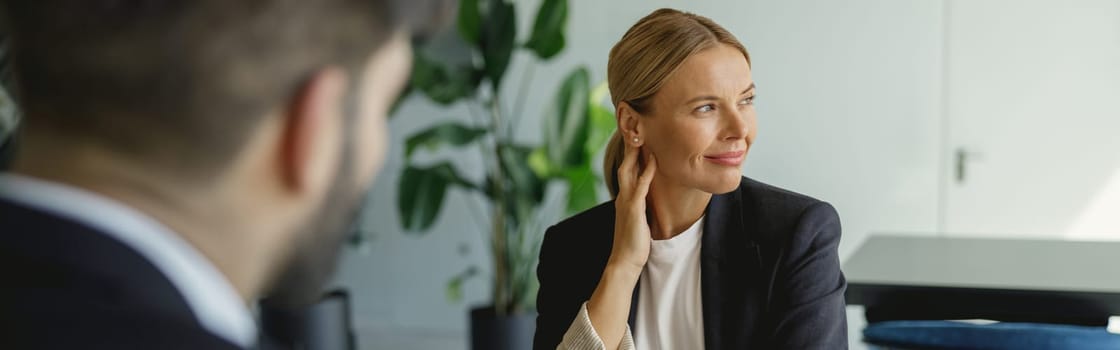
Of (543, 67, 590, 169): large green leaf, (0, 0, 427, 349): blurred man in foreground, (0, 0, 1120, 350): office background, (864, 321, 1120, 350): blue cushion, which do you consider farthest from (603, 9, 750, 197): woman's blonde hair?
(0, 0, 1120, 350): office background

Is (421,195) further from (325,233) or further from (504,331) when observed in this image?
(325,233)

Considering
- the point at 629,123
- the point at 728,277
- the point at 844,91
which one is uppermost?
the point at 844,91

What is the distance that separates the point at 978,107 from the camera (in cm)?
412

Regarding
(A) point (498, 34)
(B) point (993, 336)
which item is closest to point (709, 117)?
(B) point (993, 336)

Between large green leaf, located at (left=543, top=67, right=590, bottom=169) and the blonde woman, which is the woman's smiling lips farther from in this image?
large green leaf, located at (left=543, top=67, right=590, bottom=169)

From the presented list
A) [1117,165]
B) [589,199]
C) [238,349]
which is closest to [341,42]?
[238,349]

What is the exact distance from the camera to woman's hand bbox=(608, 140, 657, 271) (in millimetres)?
1539

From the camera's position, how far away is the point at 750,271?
5.05 feet

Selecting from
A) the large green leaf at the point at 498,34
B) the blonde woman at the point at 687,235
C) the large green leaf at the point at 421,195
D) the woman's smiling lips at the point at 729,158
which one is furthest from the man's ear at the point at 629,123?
the large green leaf at the point at 421,195

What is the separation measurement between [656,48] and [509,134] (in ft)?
8.53

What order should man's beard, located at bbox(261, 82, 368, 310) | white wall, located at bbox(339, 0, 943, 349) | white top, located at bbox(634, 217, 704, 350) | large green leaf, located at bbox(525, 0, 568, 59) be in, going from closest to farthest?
man's beard, located at bbox(261, 82, 368, 310) < white top, located at bbox(634, 217, 704, 350) < large green leaf, located at bbox(525, 0, 568, 59) < white wall, located at bbox(339, 0, 943, 349)

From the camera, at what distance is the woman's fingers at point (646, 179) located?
1547 mm

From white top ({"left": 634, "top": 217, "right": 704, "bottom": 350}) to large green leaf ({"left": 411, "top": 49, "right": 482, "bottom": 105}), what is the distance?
7.39 feet

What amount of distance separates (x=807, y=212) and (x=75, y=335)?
118cm
